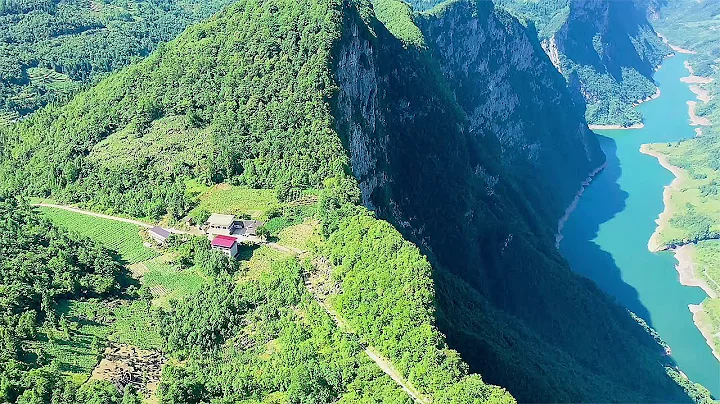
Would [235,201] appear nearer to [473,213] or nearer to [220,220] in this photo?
[220,220]

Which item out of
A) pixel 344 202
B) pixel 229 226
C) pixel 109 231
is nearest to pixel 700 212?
pixel 344 202

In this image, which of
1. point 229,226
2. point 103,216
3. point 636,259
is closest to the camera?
point 229,226

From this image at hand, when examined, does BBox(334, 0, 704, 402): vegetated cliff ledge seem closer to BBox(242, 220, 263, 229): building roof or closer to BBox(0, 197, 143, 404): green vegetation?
BBox(242, 220, 263, 229): building roof

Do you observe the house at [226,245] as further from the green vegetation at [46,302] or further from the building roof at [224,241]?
the green vegetation at [46,302]

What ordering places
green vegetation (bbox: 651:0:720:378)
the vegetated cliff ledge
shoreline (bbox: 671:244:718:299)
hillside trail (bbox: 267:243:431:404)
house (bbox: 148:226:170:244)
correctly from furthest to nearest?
shoreline (bbox: 671:244:718:299), green vegetation (bbox: 651:0:720:378), the vegetated cliff ledge, house (bbox: 148:226:170:244), hillside trail (bbox: 267:243:431:404)

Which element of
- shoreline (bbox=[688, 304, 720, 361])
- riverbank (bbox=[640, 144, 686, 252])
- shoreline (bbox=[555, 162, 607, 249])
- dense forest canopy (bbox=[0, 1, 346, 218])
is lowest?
shoreline (bbox=[688, 304, 720, 361])

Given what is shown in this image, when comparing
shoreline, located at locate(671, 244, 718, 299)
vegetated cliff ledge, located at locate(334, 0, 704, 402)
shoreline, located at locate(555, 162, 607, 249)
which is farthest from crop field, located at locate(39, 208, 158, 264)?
shoreline, located at locate(671, 244, 718, 299)
